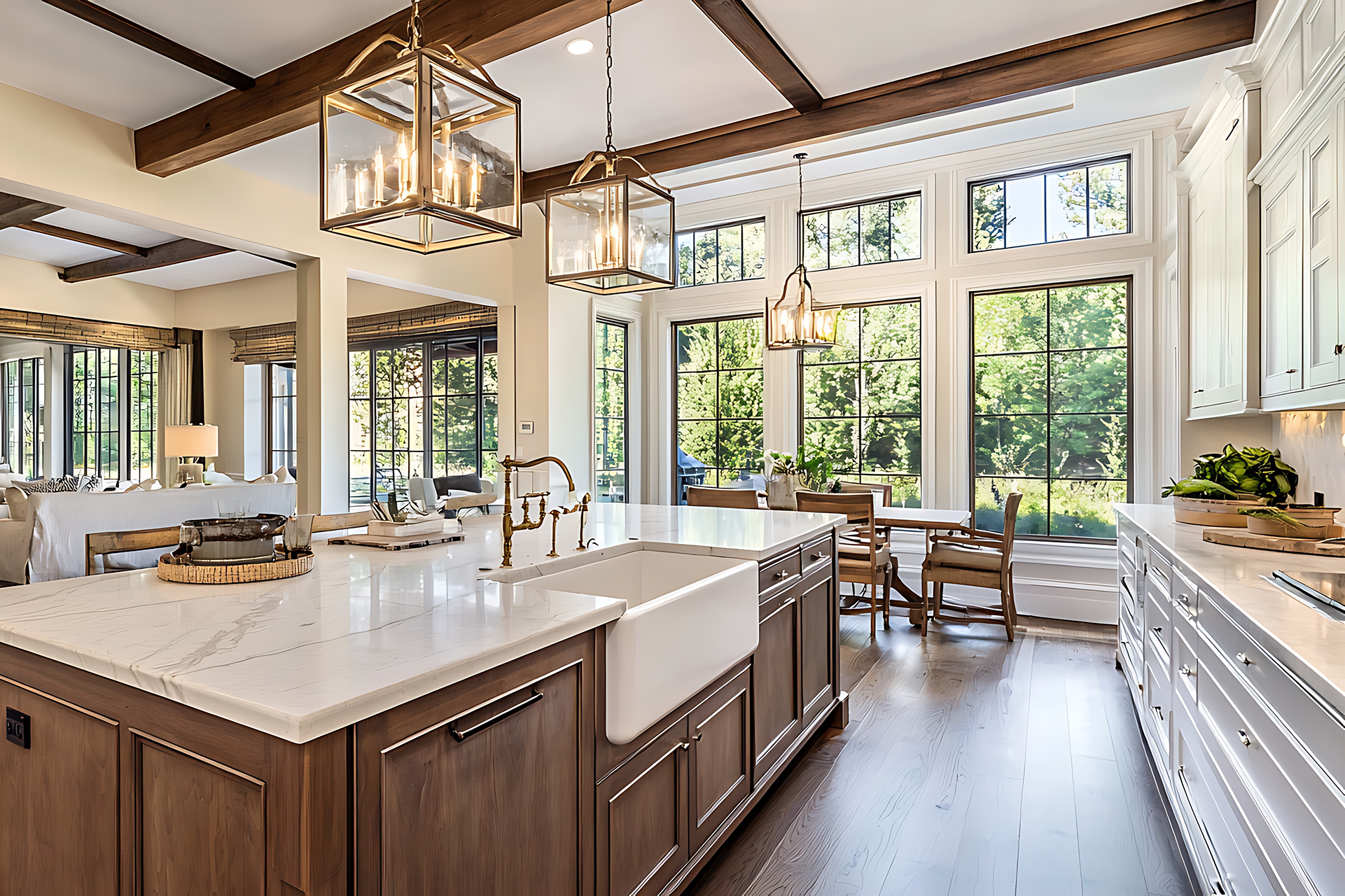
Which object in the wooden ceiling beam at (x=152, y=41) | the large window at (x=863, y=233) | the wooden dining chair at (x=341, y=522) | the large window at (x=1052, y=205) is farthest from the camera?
the large window at (x=863, y=233)

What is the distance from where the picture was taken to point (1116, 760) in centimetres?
286

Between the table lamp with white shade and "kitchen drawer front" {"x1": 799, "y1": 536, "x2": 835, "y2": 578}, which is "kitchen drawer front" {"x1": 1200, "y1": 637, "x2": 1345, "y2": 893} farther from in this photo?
the table lamp with white shade

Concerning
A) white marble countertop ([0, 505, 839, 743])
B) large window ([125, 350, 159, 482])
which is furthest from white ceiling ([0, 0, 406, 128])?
large window ([125, 350, 159, 482])

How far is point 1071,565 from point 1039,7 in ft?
11.4

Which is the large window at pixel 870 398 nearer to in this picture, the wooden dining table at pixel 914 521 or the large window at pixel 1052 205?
the wooden dining table at pixel 914 521

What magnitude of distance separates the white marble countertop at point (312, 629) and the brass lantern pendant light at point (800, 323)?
3088mm

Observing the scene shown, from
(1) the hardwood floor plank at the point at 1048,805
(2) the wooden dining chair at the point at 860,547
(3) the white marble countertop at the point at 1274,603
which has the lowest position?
(1) the hardwood floor plank at the point at 1048,805

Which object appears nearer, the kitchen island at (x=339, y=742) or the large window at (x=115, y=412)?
the kitchen island at (x=339, y=742)

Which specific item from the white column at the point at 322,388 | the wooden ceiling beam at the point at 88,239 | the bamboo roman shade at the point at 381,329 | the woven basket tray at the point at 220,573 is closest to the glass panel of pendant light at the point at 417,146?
the woven basket tray at the point at 220,573

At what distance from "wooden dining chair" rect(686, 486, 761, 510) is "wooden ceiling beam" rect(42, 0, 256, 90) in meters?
3.30

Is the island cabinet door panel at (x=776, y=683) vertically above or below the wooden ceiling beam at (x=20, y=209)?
below

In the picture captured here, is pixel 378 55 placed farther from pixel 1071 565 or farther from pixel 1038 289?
pixel 1071 565

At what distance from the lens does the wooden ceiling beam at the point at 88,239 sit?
6.12 meters

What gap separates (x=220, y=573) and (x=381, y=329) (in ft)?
21.6
